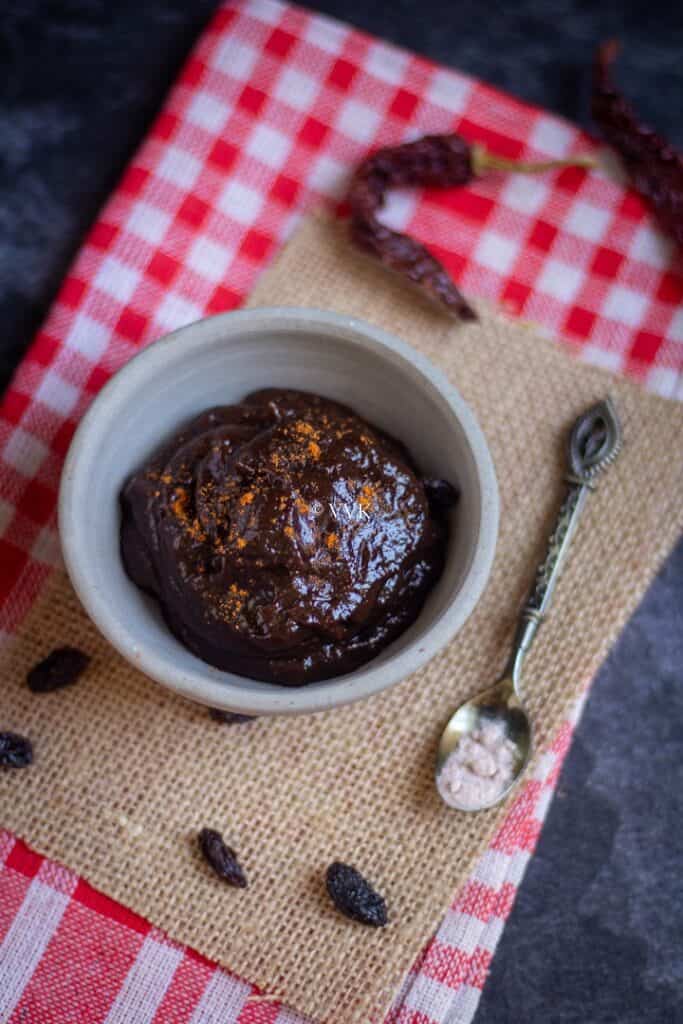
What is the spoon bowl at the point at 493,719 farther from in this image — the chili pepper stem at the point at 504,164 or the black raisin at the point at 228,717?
the chili pepper stem at the point at 504,164

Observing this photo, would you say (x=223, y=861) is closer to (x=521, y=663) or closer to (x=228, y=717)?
(x=228, y=717)

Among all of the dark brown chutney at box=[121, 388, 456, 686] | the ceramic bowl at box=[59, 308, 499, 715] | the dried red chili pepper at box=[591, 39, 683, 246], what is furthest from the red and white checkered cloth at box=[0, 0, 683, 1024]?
the dark brown chutney at box=[121, 388, 456, 686]

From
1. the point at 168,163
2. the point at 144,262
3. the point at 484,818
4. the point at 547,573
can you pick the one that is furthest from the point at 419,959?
the point at 168,163

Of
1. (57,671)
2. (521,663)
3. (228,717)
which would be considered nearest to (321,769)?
(228,717)

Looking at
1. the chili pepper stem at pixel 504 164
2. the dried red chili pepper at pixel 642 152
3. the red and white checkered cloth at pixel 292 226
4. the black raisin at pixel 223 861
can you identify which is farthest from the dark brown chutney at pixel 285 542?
the dried red chili pepper at pixel 642 152

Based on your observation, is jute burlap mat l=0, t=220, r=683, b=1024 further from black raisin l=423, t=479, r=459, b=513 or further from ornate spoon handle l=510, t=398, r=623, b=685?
black raisin l=423, t=479, r=459, b=513

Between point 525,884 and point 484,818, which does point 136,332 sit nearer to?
point 484,818
